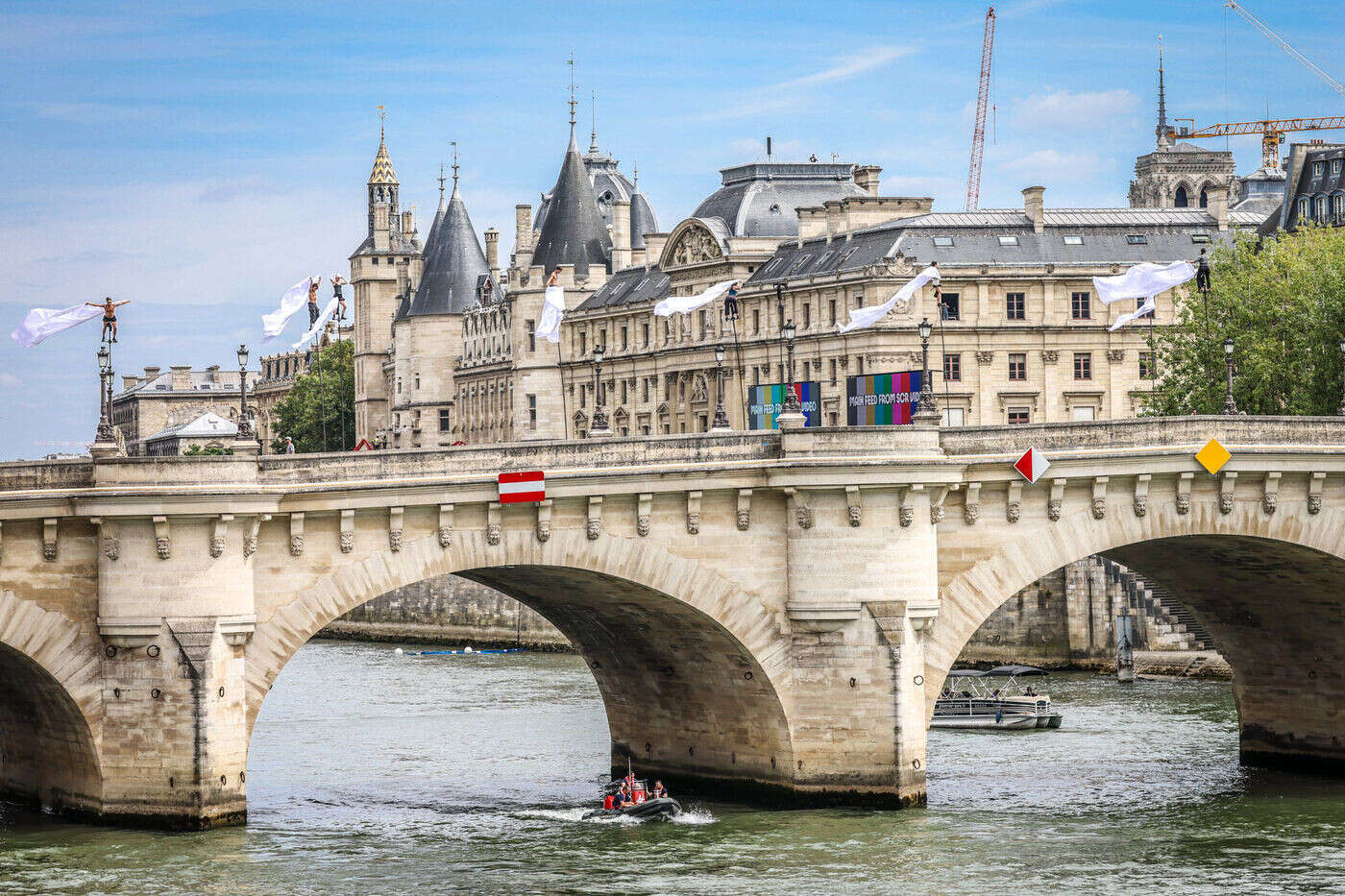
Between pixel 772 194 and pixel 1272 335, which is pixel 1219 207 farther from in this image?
pixel 1272 335

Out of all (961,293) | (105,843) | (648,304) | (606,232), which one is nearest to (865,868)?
(105,843)

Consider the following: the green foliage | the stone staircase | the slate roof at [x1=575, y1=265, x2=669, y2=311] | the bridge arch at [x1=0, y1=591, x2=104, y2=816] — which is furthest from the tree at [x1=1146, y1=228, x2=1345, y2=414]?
the slate roof at [x1=575, y1=265, x2=669, y2=311]

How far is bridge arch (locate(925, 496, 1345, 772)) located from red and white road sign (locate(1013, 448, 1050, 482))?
1543mm

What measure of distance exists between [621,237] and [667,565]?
4558 inches

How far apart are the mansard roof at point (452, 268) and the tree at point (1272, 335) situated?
101m

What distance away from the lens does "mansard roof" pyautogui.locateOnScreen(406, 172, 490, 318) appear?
7559 inches

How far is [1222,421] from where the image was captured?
61.8 m

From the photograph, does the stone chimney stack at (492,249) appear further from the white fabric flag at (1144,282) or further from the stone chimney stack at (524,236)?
the white fabric flag at (1144,282)

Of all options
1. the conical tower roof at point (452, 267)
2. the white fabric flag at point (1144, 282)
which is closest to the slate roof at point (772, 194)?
the conical tower roof at point (452, 267)

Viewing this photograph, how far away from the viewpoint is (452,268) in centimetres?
19388

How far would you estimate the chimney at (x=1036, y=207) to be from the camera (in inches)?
4875

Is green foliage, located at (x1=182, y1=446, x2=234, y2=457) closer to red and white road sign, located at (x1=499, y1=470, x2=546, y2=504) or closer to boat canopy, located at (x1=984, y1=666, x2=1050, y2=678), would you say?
red and white road sign, located at (x1=499, y1=470, x2=546, y2=504)

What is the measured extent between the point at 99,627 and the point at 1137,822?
24.5 m

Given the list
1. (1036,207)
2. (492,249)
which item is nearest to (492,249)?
(492,249)
